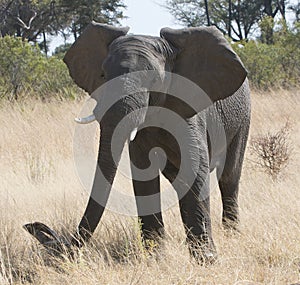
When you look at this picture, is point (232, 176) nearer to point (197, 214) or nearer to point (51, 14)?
point (197, 214)

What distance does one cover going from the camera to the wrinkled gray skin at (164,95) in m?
3.95

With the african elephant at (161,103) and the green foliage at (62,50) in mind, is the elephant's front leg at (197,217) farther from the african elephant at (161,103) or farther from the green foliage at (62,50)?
the green foliage at (62,50)

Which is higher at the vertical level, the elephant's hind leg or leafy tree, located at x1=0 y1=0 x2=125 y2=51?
leafy tree, located at x1=0 y1=0 x2=125 y2=51

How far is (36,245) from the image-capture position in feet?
15.4

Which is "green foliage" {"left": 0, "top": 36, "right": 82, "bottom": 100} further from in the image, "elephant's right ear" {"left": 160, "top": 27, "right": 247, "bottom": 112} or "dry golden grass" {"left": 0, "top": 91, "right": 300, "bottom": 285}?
"elephant's right ear" {"left": 160, "top": 27, "right": 247, "bottom": 112}

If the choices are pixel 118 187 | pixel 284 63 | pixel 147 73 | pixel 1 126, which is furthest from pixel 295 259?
pixel 284 63

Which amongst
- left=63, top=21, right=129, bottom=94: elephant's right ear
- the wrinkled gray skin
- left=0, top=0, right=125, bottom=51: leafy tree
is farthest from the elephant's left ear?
left=0, top=0, right=125, bottom=51: leafy tree

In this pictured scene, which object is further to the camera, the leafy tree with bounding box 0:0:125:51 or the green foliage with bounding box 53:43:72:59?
the leafy tree with bounding box 0:0:125:51

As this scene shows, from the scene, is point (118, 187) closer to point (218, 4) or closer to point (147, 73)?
point (147, 73)

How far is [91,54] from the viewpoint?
4.80 meters

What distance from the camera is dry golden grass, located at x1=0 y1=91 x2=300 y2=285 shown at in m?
3.97

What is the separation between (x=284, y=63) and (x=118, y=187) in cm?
1066

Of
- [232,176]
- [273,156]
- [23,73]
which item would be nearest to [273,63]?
[23,73]

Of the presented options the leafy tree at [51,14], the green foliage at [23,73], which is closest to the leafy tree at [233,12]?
the leafy tree at [51,14]
